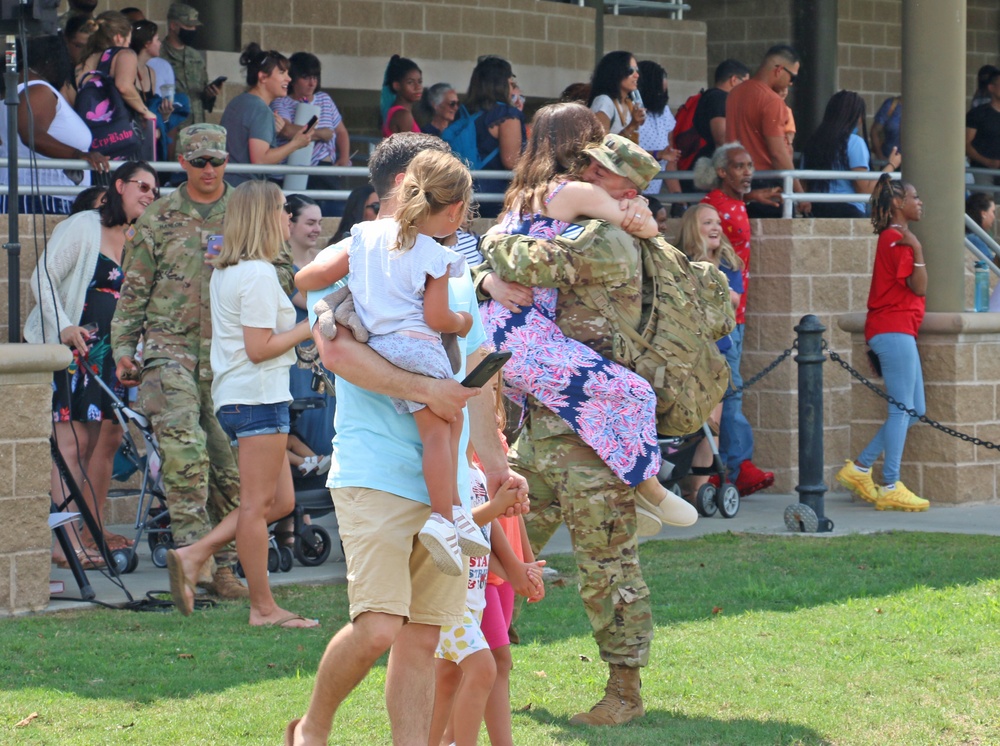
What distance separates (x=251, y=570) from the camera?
707 cm

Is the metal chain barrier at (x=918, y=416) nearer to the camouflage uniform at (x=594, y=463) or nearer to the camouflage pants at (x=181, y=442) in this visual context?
the camouflage pants at (x=181, y=442)

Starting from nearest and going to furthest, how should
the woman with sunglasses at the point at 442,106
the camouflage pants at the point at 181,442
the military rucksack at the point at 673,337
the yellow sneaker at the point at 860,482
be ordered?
the military rucksack at the point at 673,337, the camouflage pants at the point at 181,442, the yellow sneaker at the point at 860,482, the woman with sunglasses at the point at 442,106

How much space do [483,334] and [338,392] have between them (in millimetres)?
473

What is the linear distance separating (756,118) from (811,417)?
3000mm

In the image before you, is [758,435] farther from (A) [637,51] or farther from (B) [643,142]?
(A) [637,51]

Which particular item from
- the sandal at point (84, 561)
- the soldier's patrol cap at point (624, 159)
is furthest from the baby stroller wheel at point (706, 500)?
the soldier's patrol cap at point (624, 159)

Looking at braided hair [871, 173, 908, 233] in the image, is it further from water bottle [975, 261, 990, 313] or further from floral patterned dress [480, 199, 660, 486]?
floral patterned dress [480, 199, 660, 486]

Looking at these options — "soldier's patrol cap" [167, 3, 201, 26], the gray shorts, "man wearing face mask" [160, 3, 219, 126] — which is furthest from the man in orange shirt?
the gray shorts

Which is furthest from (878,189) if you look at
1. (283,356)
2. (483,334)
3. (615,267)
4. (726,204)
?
(483,334)

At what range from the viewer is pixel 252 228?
7238 mm

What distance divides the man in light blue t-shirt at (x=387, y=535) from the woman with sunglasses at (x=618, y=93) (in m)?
7.45

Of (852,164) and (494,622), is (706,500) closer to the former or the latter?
(852,164)

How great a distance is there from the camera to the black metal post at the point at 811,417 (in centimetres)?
992

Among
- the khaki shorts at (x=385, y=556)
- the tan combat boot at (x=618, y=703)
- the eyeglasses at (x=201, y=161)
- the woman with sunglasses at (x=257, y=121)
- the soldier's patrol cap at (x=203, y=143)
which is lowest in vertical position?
the tan combat boot at (x=618, y=703)
